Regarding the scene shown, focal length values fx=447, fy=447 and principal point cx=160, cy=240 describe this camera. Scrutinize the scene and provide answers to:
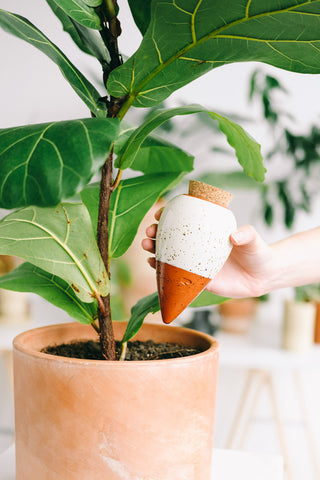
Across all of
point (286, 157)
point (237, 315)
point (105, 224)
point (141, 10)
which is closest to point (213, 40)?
point (141, 10)

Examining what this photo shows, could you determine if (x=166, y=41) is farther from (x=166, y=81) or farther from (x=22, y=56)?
(x=22, y=56)

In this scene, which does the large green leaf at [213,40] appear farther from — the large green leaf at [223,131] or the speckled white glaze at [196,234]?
the speckled white glaze at [196,234]

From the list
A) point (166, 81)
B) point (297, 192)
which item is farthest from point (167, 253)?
point (297, 192)

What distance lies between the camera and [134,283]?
163 cm

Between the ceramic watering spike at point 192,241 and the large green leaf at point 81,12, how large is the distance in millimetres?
212

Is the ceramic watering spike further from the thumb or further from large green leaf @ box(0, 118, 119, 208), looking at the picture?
large green leaf @ box(0, 118, 119, 208)

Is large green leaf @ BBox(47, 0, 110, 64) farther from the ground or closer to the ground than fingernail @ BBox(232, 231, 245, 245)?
farther from the ground

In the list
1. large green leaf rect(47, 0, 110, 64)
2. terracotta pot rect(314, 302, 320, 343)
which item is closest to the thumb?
large green leaf rect(47, 0, 110, 64)

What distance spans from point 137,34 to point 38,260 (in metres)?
1.76

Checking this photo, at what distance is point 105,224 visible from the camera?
54 centimetres

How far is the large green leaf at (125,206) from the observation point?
0.62 m

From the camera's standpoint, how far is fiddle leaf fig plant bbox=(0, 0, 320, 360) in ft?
1.22

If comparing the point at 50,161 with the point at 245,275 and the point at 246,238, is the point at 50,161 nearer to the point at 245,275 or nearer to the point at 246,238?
the point at 246,238

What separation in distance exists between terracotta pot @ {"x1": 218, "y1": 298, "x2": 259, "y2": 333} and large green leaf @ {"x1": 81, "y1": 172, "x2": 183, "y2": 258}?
1233mm
